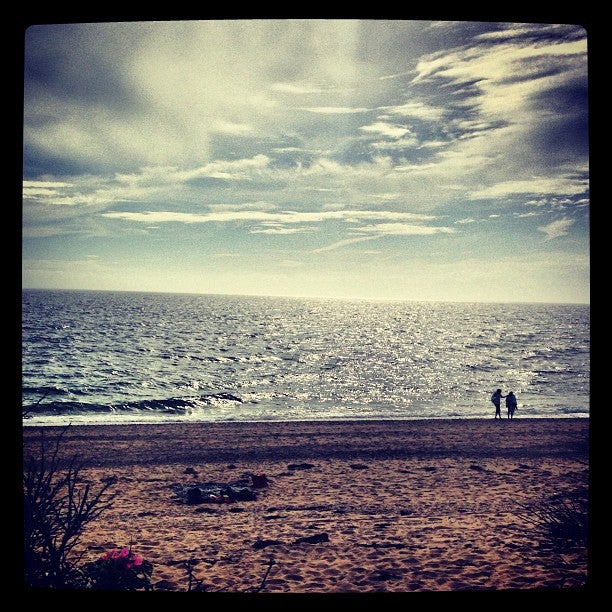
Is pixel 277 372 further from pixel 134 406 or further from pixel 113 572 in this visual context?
pixel 113 572

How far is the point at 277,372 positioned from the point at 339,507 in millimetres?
33898

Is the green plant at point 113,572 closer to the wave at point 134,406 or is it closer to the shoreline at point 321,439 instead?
the shoreline at point 321,439

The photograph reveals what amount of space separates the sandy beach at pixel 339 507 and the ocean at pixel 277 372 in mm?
2919

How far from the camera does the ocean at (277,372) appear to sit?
25859mm

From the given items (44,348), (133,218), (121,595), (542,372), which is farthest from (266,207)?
(121,595)

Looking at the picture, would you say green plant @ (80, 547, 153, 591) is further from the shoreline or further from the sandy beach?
the shoreline

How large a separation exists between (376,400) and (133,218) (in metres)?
68.3

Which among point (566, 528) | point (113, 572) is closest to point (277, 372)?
point (566, 528)

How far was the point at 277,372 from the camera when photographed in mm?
43219

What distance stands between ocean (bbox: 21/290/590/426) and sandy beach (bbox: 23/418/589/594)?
2.92 metres

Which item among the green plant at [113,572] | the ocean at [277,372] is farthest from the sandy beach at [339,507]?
the ocean at [277,372]

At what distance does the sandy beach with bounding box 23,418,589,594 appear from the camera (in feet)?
21.5

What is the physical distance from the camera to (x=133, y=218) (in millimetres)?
86625

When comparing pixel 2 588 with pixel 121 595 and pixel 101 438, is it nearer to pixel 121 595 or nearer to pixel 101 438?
pixel 121 595
